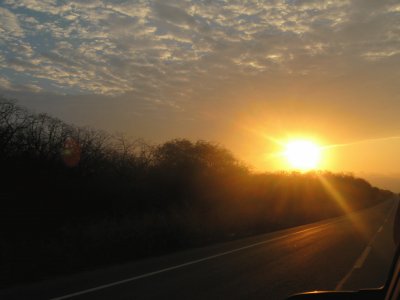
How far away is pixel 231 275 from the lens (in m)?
11.0

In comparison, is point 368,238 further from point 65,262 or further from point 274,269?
point 65,262

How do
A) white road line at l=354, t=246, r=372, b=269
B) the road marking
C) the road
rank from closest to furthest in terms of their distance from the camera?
the road
the road marking
white road line at l=354, t=246, r=372, b=269

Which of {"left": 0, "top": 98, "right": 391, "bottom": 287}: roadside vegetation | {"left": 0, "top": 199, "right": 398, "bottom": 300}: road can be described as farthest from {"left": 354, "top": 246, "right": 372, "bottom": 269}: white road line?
{"left": 0, "top": 98, "right": 391, "bottom": 287}: roadside vegetation

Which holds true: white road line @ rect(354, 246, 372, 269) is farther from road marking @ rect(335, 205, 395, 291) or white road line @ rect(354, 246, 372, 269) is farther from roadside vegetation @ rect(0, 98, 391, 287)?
roadside vegetation @ rect(0, 98, 391, 287)

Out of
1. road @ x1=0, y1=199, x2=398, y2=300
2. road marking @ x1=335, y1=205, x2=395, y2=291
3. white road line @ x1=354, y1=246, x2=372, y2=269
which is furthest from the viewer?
white road line @ x1=354, y1=246, x2=372, y2=269

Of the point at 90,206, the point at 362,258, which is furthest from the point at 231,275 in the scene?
the point at 90,206

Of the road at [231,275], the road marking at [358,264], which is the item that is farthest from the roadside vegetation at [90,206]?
the road marking at [358,264]

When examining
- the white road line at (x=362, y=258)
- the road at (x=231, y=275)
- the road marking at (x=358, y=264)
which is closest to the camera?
the road at (x=231, y=275)

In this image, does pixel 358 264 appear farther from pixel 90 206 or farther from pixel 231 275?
pixel 90 206

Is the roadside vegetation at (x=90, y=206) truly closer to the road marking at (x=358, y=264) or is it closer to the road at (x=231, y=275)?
the road at (x=231, y=275)

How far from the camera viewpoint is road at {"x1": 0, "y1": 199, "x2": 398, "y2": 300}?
903cm

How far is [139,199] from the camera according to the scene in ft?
91.6

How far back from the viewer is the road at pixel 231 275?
29.6 feet

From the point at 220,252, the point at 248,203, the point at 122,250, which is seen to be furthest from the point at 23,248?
the point at 248,203
